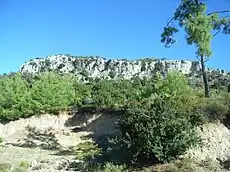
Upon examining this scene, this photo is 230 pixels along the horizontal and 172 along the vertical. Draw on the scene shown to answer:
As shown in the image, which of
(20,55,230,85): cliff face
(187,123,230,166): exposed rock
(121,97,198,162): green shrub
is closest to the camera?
(121,97,198,162): green shrub

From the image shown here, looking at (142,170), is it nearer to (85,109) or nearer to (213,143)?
(213,143)

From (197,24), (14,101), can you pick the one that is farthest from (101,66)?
(197,24)

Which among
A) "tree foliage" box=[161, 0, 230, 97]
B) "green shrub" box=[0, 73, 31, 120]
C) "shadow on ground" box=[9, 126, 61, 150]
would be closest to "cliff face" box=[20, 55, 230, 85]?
"green shrub" box=[0, 73, 31, 120]

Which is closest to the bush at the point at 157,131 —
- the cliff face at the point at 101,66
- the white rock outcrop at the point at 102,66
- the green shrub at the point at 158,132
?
the green shrub at the point at 158,132

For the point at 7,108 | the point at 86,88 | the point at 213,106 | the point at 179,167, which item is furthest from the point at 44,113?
the point at 179,167

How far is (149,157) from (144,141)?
3.35ft

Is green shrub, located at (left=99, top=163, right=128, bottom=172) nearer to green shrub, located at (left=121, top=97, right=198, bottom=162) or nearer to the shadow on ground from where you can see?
green shrub, located at (left=121, top=97, right=198, bottom=162)

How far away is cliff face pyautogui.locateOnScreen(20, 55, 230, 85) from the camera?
10244 centimetres

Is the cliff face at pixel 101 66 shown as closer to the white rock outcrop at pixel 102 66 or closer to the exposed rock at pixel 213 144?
the white rock outcrop at pixel 102 66

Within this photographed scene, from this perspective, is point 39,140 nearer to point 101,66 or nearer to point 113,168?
point 113,168

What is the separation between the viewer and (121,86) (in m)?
52.5

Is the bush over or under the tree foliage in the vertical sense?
under

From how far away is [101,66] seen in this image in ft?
361

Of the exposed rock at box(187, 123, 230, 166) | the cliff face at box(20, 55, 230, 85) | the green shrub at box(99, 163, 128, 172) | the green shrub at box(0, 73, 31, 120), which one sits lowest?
the green shrub at box(99, 163, 128, 172)
